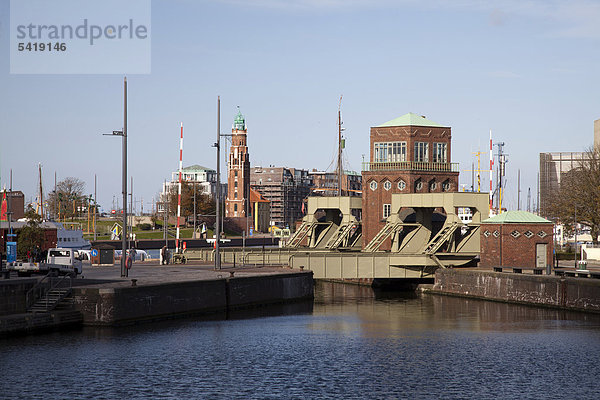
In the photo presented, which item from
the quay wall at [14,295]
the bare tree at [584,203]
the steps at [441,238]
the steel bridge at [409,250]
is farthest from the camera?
the bare tree at [584,203]

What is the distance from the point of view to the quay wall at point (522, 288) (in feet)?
195

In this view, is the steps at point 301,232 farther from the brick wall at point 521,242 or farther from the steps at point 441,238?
the brick wall at point 521,242

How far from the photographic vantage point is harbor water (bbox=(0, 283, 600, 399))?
35656 millimetres

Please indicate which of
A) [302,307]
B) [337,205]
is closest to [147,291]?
[302,307]

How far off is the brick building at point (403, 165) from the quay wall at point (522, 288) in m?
12.7

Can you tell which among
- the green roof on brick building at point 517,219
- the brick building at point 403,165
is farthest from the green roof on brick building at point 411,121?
the green roof on brick building at point 517,219

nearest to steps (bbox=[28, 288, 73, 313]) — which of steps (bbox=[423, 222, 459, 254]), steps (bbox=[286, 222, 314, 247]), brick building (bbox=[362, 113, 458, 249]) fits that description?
steps (bbox=[423, 222, 459, 254])

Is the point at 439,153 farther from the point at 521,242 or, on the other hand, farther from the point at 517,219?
the point at 521,242

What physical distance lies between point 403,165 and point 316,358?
45.4 metres

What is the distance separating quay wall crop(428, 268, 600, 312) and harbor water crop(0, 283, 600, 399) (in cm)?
173

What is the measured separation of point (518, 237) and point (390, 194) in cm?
1821

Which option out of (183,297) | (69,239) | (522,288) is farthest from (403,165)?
(69,239)

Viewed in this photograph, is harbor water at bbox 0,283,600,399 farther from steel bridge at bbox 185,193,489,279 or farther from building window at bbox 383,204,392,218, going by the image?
building window at bbox 383,204,392,218

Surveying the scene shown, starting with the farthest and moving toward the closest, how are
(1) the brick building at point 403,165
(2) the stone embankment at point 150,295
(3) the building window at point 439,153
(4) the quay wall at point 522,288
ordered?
(3) the building window at point 439,153 → (1) the brick building at point 403,165 → (4) the quay wall at point 522,288 → (2) the stone embankment at point 150,295
